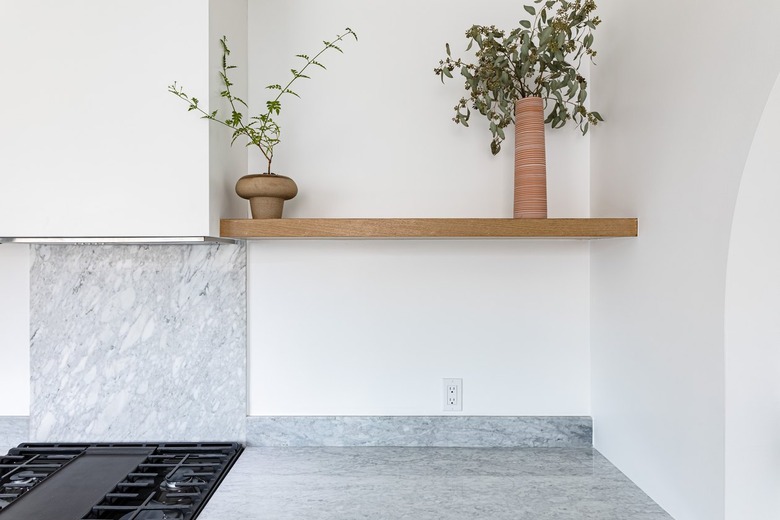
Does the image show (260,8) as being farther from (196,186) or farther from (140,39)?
(196,186)

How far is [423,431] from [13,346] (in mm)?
1325

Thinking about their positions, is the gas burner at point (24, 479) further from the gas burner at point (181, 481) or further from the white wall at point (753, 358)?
the white wall at point (753, 358)

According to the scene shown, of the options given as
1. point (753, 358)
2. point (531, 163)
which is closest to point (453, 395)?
point (531, 163)

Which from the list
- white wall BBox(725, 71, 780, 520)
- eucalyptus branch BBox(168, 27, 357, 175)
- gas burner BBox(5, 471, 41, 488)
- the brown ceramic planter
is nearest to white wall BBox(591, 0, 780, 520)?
white wall BBox(725, 71, 780, 520)

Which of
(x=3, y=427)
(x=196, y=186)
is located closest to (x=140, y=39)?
(x=196, y=186)

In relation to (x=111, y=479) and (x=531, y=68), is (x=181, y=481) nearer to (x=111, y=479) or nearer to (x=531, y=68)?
(x=111, y=479)

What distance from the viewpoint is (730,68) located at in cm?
94

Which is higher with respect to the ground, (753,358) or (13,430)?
(753,358)

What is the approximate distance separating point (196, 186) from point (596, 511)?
1.24 meters

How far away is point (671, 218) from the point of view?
1.15 metres

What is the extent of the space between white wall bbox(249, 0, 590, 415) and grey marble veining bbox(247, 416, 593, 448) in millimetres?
38

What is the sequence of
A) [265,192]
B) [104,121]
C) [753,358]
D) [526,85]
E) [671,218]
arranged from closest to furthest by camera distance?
[753,358] < [671,218] < [104,121] < [265,192] < [526,85]

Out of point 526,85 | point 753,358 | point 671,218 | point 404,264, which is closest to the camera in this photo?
point 753,358

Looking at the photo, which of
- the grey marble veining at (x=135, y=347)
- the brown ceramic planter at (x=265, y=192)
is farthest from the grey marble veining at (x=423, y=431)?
the brown ceramic planter at (x=265, y=192)
